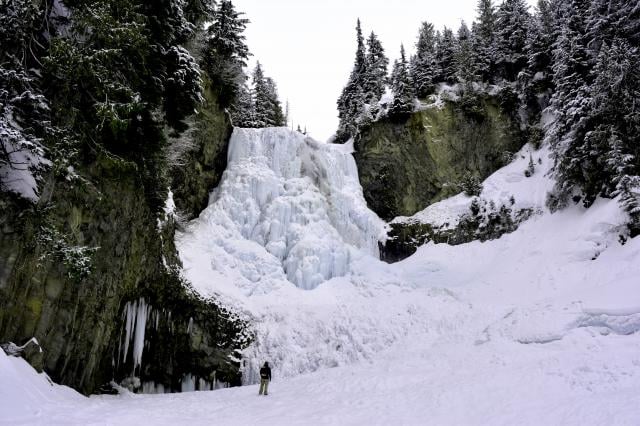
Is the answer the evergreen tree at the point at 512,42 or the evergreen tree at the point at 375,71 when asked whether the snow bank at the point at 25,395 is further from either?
the evergreen tree at the point at 512,42

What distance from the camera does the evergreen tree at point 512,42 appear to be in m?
29.8

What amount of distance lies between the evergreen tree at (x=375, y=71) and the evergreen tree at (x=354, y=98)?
16.0 inches

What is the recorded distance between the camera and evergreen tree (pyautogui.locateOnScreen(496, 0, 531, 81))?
97.9ft

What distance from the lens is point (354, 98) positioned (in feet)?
112

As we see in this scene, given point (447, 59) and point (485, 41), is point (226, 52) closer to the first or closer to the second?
point (447, 59)

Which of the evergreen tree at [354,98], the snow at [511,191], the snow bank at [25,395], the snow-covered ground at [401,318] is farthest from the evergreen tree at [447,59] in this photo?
the snow bank at [25,395]

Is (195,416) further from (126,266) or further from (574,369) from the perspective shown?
(574,369)

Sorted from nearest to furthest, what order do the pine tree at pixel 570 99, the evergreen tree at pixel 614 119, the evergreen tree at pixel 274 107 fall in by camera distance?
the evergreen tree at pixel 614 119 < the pine tree at pixel 570 99 < the evergreen tree at pixel 274 107

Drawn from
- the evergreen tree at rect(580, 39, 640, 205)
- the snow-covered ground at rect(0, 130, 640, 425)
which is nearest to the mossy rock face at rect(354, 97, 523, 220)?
the snow-covered ground at rect(0, 130, 640, 425)

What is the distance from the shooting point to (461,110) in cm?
2877

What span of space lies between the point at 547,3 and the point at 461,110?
471 inches

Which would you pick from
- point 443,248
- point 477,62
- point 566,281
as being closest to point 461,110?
point 477,62

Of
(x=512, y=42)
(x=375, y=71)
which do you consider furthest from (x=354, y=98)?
(x=512, y=42)

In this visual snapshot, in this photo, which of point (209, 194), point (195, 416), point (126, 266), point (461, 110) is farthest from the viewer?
point (461, 110)
